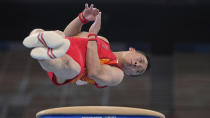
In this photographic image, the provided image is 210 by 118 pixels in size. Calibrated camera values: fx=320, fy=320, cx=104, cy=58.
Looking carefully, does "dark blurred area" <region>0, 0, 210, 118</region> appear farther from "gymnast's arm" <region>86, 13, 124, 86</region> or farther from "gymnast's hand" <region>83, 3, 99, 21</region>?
"gymnast's arm" <region>86, 13, 124, 86</region>

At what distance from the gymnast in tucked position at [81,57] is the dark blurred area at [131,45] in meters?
3.59

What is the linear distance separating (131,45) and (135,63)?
4178 mm

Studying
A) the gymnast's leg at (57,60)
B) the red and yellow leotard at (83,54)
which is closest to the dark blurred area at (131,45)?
the red and yellow leotard at (83,54)

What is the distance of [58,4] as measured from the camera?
20.0 feet

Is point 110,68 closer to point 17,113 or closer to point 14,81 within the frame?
point 17,113

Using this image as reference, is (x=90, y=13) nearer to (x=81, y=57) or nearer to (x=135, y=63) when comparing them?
(x=81, y=57)

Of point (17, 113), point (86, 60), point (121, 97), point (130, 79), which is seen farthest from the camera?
point (130, 79)

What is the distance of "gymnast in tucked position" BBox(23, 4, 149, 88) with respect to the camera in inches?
71.5

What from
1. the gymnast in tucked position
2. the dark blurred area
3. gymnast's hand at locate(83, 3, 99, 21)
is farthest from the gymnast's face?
the dark blurred area

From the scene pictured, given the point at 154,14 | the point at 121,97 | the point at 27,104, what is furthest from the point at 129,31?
the point at 27,104

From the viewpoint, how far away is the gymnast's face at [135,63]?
2.34m

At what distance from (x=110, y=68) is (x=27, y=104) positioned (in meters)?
4.29

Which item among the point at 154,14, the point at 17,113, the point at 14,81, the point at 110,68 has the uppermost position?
the point at 154,14

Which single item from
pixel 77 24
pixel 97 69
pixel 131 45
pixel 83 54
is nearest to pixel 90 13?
pixel 77 24
